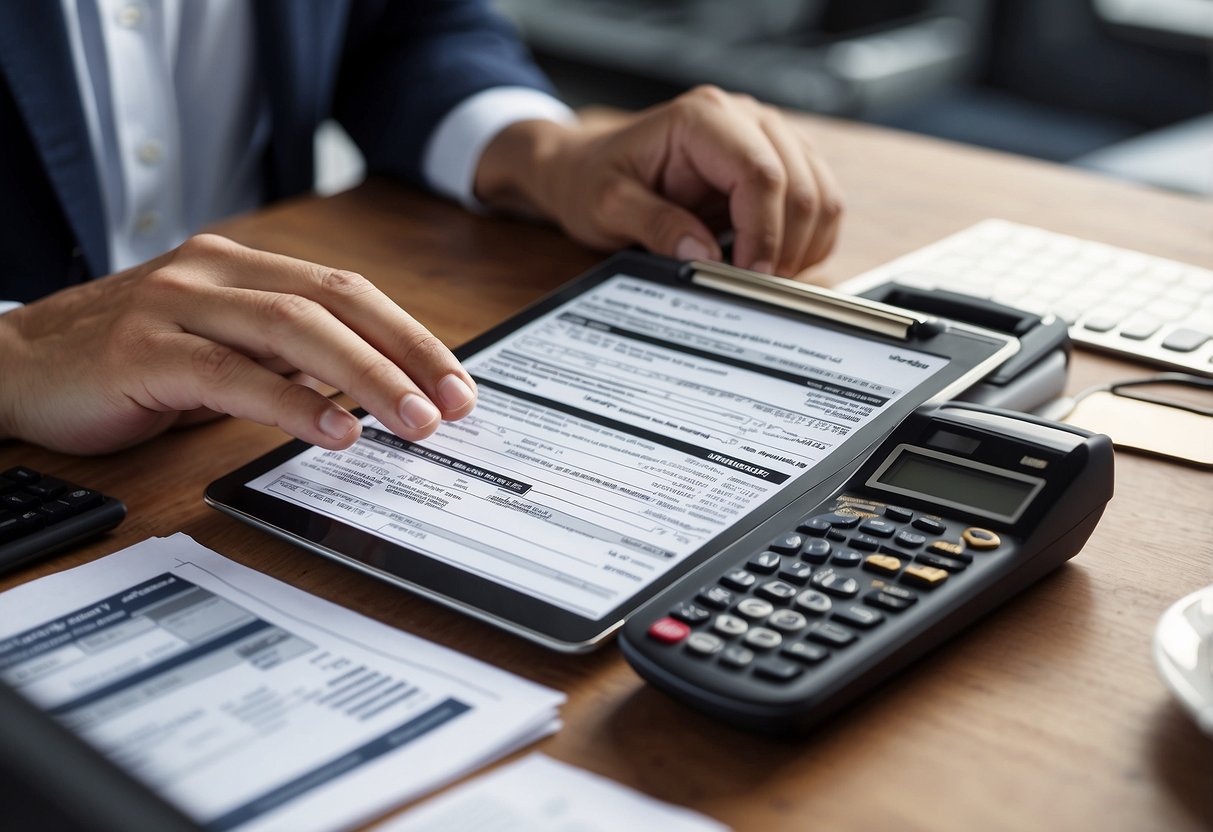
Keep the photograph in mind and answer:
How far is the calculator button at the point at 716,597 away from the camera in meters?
0.45

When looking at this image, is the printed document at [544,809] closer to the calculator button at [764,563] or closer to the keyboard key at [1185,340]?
the calculator button at [764,563]

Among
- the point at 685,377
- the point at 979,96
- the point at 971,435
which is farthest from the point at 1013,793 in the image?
the point at 979,96

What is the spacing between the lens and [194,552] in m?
0.54

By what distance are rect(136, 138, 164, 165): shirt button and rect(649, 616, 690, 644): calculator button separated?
789 millimetres

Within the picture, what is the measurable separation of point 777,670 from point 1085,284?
0.50 m

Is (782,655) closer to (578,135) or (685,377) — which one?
(685,377)

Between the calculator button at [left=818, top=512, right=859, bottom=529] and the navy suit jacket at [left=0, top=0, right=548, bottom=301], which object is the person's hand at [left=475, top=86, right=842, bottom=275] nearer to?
the navy suit jacket at [left=0, top=0, right=548, bottom=301]

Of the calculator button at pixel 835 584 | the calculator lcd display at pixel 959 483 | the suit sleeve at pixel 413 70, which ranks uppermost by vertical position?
the suit sleeve at pixel 413 70

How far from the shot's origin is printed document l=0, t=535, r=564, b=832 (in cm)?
40

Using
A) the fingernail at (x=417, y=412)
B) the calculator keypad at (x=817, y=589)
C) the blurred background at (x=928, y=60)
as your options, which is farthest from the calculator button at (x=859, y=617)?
the blurred background at (x=928, y=60)

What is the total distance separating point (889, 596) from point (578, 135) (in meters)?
0.61

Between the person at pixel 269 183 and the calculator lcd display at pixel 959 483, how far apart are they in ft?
0.68

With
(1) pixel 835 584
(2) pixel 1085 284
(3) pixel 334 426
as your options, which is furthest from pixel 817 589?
(2) pixel 1085 284

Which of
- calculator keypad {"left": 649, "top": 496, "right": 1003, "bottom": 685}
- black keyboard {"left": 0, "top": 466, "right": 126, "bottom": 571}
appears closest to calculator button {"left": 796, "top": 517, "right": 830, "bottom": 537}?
calculator keypad {"left": 649, "top": 496, "right": 1003, "bottom": 685}
